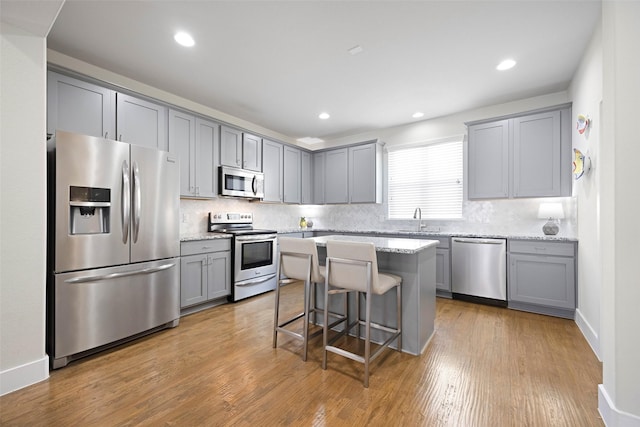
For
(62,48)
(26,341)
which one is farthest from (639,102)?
(62,48)

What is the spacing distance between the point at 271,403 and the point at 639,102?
105 inches

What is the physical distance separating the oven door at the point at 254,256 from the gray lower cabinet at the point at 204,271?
12 centimetres

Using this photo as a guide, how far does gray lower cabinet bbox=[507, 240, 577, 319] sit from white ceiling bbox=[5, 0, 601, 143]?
6.47 ft

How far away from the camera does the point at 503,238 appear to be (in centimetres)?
353

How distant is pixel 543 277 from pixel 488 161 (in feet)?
5.29

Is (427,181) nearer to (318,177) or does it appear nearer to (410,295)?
(318,177)

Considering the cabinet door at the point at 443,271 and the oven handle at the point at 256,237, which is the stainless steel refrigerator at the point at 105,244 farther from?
the cabinet door at the point at 443,271

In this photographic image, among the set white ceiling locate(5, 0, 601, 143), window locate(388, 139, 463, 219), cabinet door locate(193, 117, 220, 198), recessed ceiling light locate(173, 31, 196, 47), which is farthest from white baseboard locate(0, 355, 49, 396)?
window locate(388, 139, 463, 219)

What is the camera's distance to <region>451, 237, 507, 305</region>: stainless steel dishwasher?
354 cm

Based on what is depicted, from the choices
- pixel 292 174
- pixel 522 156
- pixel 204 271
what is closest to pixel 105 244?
pixel 204 271

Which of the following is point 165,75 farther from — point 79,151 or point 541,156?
point 541,156

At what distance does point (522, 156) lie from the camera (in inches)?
142

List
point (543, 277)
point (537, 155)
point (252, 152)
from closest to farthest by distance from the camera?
point (543, 277) → point (537, 155) → point (252, 152)

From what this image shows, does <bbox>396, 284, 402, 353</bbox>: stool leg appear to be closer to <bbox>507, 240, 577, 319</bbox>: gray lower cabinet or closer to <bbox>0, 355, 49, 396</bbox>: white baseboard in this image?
<bbox>507, 240, 577, 319</bbox>: gray lower cabinet
